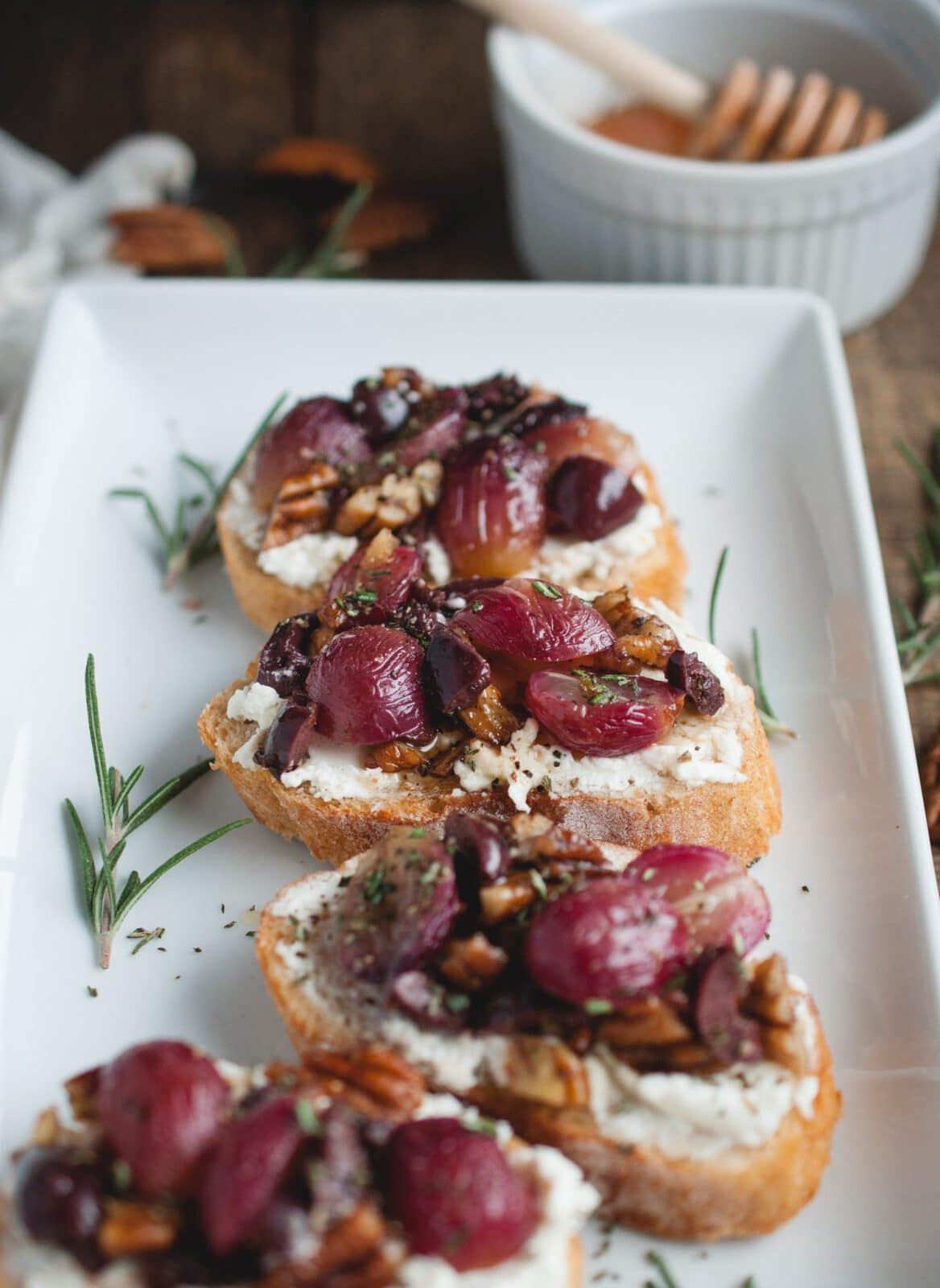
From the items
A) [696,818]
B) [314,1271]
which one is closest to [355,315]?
[696,818]

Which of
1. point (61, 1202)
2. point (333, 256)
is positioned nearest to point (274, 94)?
point (333, 256)

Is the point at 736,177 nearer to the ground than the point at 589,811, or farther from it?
farther from it

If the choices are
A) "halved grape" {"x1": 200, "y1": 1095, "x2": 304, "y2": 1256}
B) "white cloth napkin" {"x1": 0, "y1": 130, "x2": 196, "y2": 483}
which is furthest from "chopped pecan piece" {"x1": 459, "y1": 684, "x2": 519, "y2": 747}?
"white cloth napkin" {"x1": 0, "y1": 130, "x2": 196, "y2": 483}

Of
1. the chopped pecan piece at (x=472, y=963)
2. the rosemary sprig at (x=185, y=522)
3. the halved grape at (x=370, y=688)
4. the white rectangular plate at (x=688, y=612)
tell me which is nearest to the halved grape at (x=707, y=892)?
the chopped pecan piece at (x=472, y=963)

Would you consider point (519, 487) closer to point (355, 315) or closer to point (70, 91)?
point (355, 315)

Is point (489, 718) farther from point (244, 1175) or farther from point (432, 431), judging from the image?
point (244, 1175)
